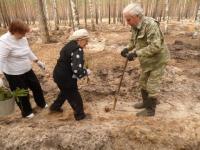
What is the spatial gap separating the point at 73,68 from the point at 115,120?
1.08 metres

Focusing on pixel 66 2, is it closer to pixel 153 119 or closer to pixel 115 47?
pixel 115 47

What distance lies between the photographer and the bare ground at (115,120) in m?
3.87

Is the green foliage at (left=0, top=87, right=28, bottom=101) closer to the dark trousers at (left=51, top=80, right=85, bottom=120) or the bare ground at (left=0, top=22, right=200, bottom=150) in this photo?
the bare ground at (left=0, top=22, right=200, bottom=150)

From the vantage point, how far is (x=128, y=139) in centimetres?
393

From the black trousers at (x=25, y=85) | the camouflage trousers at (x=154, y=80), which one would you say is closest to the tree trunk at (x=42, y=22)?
the black trousers at (x=25, y=85)

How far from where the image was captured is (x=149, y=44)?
4.20 meters

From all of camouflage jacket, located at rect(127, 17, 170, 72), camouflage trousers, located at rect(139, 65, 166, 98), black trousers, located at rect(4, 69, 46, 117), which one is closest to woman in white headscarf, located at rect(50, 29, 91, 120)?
black trousers, located at rect(4, 69, 46, 117)

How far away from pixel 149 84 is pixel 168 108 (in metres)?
0.95

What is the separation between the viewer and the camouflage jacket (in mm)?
4137

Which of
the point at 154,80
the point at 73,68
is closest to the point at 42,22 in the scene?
the point at 73,68

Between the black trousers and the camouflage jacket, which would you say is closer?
the camouflage jacket

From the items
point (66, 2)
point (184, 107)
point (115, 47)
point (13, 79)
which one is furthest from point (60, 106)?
point (66, 2)

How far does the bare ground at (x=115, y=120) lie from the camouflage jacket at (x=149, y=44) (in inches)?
35.7

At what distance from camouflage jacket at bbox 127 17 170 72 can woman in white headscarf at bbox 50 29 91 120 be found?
2.64ft
